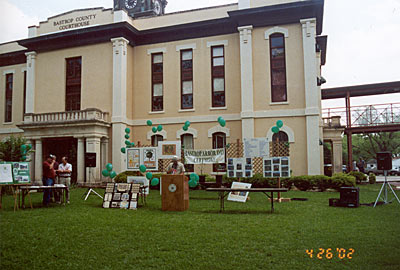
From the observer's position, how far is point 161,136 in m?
25.2

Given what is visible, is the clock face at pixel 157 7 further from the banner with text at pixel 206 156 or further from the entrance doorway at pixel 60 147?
the banner with text at pixel 206 156

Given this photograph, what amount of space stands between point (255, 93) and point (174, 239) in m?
16.5

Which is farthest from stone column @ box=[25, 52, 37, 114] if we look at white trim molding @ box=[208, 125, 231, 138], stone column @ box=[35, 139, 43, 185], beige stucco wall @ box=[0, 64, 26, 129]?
white trim molding @ box=[208, 125, 231, 138]

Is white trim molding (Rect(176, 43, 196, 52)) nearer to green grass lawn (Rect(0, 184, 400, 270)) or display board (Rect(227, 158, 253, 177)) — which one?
display board (Rect(227, 158, 253, 177))

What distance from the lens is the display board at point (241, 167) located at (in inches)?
589

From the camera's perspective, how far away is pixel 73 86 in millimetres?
26266

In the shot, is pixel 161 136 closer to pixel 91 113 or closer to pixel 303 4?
pixel 91 113

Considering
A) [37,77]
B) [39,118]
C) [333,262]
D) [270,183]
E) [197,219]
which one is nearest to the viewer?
[333,262]

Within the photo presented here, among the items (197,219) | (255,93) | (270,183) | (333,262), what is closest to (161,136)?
(255,93)

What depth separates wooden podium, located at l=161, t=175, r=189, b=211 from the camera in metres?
11.7

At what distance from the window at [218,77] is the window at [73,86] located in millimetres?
9714

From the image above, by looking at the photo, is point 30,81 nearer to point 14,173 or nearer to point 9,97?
point 9,97

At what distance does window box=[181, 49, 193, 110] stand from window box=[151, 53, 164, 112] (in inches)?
62.1

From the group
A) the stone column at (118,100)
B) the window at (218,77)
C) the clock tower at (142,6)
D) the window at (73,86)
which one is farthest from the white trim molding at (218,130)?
the clock tower at (142,6)
